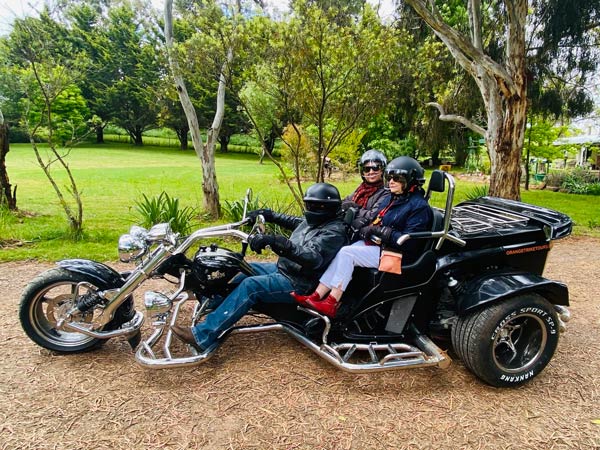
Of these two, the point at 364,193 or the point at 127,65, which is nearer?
the point at 364,193

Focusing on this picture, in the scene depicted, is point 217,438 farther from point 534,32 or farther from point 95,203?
point 534,32

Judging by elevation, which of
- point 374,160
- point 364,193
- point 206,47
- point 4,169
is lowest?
point 4,169

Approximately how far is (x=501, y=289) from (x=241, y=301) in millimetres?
1789

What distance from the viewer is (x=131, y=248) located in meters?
2.88

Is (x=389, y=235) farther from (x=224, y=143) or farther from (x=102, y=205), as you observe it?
(x=224, y=143)

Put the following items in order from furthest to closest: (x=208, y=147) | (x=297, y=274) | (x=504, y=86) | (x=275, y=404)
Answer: (x=208, y=147)
(x=504, y=86)
(x=297, y=274)
(x=275, y=404)

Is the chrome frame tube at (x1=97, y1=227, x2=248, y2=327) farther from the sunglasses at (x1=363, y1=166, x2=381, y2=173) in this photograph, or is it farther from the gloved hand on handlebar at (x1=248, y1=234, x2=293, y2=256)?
the sunglasses at (x1=363, y1=166, x2=381, y2=173)

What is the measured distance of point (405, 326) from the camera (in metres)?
3.06

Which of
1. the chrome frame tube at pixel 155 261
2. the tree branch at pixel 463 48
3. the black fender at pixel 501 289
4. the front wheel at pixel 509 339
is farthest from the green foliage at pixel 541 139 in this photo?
the chrome frame tube at pixel 155 261

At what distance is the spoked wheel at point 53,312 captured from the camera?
3.05 meters

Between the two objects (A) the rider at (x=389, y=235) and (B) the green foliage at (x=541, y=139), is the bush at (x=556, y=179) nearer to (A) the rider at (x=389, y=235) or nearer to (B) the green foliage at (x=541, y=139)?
(B) the green foliage at (x=541, y=139)

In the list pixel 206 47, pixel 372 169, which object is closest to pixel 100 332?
pixel 372 169

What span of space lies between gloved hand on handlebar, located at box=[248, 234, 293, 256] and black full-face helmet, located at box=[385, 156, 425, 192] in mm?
947

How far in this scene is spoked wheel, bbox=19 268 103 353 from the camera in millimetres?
3055
